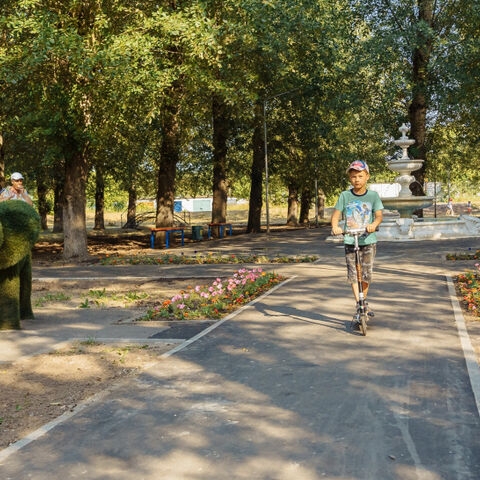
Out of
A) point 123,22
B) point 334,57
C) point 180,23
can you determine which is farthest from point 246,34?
point 334,57

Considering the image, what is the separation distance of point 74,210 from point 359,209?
14.6 meters

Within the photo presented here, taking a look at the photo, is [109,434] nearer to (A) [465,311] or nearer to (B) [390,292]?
(A) [465,311]

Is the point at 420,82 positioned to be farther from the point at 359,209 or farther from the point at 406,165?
the point at 359,209

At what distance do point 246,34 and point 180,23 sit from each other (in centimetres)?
247

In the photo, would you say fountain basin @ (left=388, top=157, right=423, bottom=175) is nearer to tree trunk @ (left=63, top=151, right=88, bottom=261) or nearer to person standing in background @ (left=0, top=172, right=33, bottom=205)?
tree trunk @ (left=63, top=151, right=88, bottom=261)

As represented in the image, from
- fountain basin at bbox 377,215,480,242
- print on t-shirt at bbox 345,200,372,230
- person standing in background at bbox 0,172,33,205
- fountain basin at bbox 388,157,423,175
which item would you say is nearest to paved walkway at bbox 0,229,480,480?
print on t-shirt at bbox 345,200,372,230

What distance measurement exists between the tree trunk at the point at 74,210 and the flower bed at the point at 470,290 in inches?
476

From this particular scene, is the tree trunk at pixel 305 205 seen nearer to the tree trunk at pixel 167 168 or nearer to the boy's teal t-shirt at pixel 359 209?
the tree trunk at pixel 167 168

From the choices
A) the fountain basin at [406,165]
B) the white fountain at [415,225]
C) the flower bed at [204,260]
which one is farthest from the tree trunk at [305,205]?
the flower bed at [204,260]

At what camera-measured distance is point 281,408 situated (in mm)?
5605

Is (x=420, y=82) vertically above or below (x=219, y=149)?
above

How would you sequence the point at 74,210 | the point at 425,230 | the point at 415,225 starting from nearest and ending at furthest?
the point at 74,210 < the point at 425,230 < the point at 415,225

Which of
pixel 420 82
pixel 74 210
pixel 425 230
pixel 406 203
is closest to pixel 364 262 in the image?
pixel 74 210

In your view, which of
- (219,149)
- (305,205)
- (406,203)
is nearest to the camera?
(406,203)
